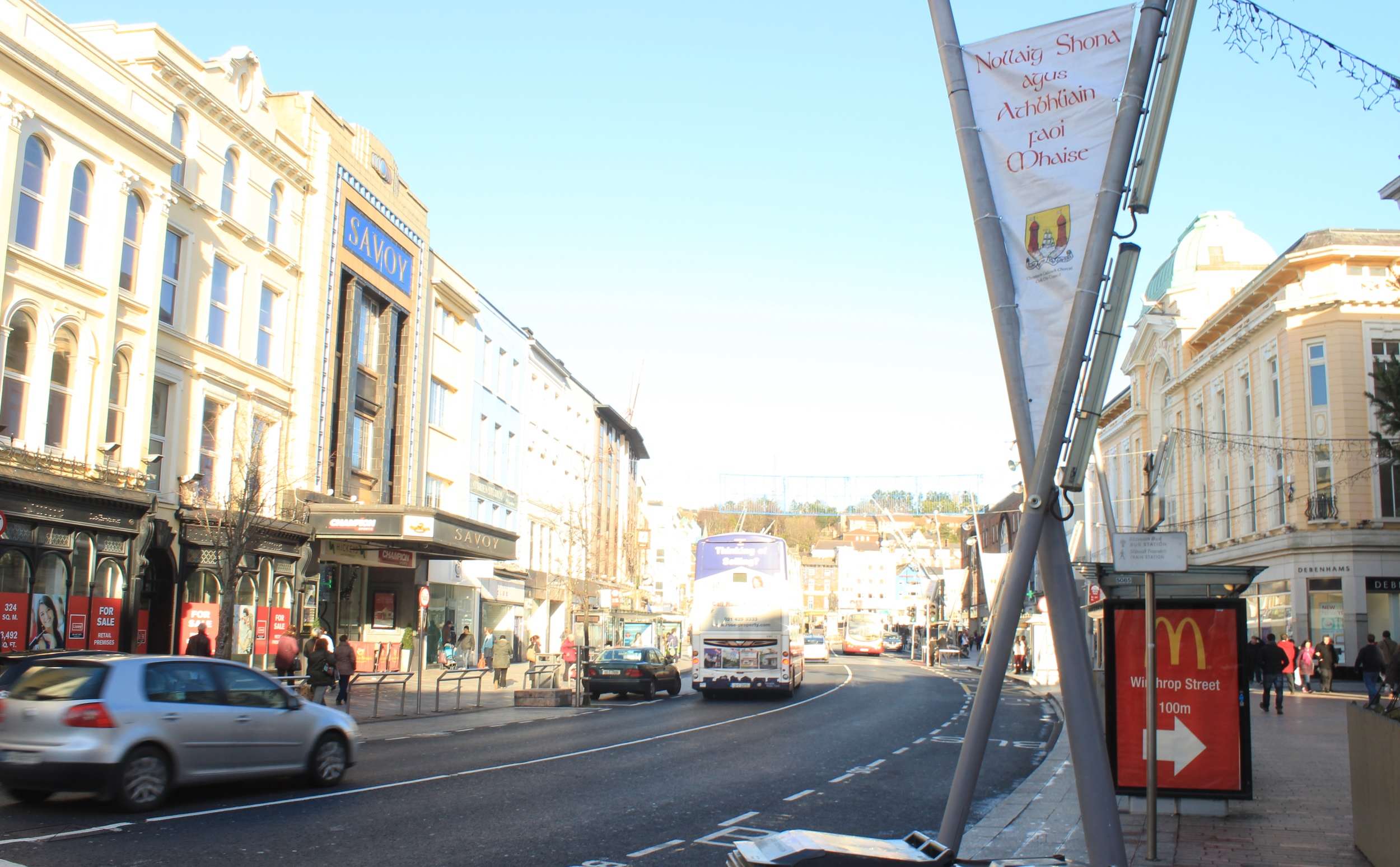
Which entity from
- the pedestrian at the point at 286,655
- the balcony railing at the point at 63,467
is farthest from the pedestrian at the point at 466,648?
the balcony railing at the point at 63,467

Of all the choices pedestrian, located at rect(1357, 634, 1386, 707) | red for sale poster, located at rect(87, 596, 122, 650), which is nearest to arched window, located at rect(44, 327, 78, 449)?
red for sale poster, located at rect(87, 596, 122, 650)

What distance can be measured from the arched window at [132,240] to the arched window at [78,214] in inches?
39.9

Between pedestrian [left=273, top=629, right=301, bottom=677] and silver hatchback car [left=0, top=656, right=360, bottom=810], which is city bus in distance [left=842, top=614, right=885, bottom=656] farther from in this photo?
silver hatchback car [left=0, top=656, right=360, bottom=810]

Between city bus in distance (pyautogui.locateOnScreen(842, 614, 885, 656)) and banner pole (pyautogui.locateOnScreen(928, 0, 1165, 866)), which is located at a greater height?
banner pole (pyautogui.locateOnScreen(928, 0, 1165, 866))

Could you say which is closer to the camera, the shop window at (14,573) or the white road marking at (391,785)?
the white road marking at (391,785)

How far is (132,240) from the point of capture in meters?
25.0

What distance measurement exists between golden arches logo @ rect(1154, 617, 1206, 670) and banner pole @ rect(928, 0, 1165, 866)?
5.65 metres

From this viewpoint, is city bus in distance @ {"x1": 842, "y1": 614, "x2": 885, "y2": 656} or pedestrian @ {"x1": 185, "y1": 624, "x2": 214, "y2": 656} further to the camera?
city bus in distance @ {"x1": 842, "y1": 614, "x2": 885, "y2": 656}

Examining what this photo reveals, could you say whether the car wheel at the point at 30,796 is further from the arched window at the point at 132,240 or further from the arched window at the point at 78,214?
the arched window at the point at 132,240

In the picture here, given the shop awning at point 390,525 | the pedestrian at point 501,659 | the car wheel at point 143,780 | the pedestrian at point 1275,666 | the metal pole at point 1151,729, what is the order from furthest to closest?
the pedestrian at point 501,659 → the shop awning at point 390,525 → the pedestrian at point 1275,666 → the car wheel at point 143,780 → the metal pole at point 1151,729

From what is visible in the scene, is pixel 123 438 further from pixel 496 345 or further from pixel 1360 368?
pixel 1360 368

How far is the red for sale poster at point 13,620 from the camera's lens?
21.0m

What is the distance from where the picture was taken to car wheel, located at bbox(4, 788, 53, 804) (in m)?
11.2

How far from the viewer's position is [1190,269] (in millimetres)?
60250
